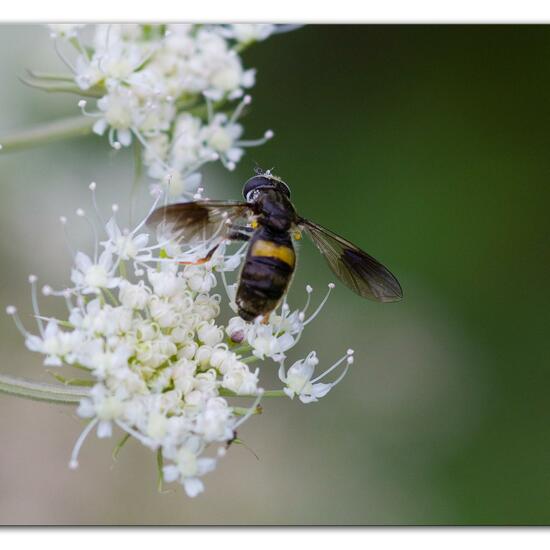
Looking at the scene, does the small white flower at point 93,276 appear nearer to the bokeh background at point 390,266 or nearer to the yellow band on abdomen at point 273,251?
the yellow band on abdomen at point 273,251

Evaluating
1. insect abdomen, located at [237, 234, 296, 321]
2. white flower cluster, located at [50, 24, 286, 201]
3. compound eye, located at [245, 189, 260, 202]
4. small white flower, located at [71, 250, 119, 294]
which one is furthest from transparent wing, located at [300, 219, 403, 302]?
small white flower, located at [71, 250, 119, 294]

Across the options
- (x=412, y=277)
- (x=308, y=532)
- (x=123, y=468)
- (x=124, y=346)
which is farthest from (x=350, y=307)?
(x=124, y=346)

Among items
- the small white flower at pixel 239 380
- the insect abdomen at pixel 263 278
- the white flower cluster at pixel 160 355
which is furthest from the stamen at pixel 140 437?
the insect abdomen at pixel 263 278

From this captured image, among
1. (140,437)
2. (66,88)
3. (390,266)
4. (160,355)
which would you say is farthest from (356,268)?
(390,266)

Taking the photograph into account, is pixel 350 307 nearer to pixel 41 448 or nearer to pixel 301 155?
pixel 301 155

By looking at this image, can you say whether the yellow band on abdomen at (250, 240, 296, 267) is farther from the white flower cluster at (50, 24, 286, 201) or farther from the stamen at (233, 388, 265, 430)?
the white flower cluster at (50, 24, 286, 201)

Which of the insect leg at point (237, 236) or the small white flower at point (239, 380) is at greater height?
Result: the insect leg at point (237, 236)
